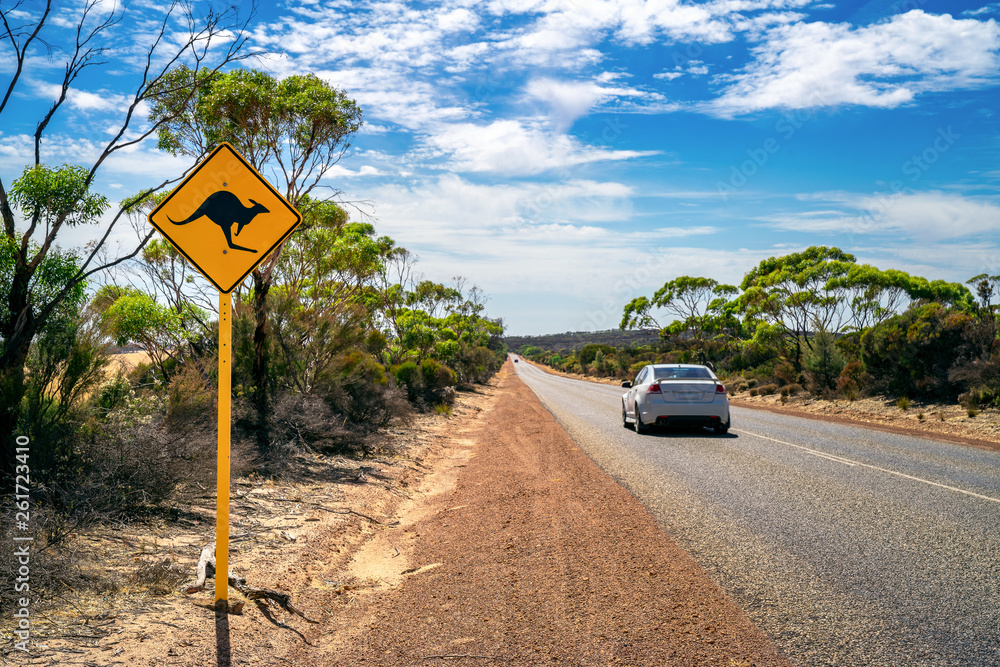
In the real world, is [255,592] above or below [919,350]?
below

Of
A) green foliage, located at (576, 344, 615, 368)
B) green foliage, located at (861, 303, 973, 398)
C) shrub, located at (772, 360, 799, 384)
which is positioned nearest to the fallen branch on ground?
green foliage, located at (861, 303, 973, 398)

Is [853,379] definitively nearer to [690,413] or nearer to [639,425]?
[690,413]

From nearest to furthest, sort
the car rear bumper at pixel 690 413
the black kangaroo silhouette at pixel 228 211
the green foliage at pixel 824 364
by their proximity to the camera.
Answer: the black kangaroo silhouette at pixel 228 211
the car rear bumper at pixel 690 413
the green foliage at pixel 824 364

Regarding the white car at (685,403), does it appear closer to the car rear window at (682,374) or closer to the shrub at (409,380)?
the car rear window at (682,374)

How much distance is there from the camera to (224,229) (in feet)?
13.8

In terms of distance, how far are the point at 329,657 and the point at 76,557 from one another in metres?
2.09

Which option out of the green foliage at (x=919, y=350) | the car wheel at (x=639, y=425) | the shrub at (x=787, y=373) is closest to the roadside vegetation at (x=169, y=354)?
the car wheel at (x=639, y=425)

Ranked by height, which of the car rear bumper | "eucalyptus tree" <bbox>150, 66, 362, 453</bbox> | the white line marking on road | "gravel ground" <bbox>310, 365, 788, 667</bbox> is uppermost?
"eucalyptus tree" <bbox>150, 66, 362, 453</bbox>

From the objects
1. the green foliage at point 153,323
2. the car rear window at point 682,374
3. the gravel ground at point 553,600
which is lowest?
the gravel ground at point 553,600

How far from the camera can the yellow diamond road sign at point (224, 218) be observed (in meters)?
4.03

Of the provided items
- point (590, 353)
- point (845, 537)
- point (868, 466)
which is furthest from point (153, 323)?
point (590, 353)

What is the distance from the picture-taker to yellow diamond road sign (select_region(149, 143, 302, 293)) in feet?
13.2

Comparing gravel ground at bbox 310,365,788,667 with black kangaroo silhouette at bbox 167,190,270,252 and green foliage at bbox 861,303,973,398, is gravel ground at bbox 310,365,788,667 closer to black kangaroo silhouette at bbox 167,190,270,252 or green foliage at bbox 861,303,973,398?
black kangaroo silhouette at bbox 167,190,270,252

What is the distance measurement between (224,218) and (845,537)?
6.02 metres
